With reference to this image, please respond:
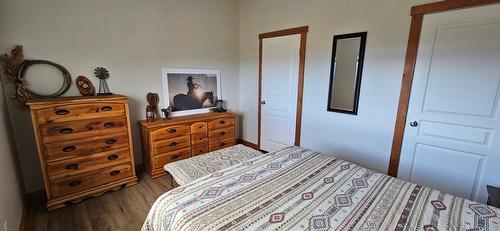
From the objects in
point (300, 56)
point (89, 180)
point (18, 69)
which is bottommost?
point (89, 180)

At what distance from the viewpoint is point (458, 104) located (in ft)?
6.20

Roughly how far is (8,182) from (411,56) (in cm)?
363

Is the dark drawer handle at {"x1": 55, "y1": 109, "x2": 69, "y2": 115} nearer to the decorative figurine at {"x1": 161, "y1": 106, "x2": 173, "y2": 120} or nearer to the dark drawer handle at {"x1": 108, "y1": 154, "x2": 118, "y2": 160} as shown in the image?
the dark drawer handle at {"x1": 108, "y1": 154, "x2": 118, "y2": 160}

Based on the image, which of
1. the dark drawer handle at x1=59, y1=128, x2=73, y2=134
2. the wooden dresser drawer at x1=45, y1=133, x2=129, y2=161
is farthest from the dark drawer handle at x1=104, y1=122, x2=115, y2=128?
the dark drawer handle at x1=59, y1=128, x2=73, y2=134

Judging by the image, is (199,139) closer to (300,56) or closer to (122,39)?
(122,39)

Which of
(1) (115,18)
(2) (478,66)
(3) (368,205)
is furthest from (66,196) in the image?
(2) (478,66)

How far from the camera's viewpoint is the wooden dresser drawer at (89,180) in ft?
6.65

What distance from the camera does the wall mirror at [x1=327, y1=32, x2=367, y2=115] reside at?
7.88ft

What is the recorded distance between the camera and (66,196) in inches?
81.7

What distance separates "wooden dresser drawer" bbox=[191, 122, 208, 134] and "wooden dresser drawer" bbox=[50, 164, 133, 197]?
87 centimetres

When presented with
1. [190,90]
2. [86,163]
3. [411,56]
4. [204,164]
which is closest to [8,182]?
[86,163]

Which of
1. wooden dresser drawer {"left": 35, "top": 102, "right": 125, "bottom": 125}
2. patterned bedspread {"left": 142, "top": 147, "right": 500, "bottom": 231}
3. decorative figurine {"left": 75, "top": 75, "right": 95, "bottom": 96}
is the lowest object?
patterned bedspread {"left": 142, "top": 147, "right": 500, "bottom": 231}

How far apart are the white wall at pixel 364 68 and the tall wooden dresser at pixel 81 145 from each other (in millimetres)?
2306

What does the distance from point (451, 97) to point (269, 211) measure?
2.01 metres
